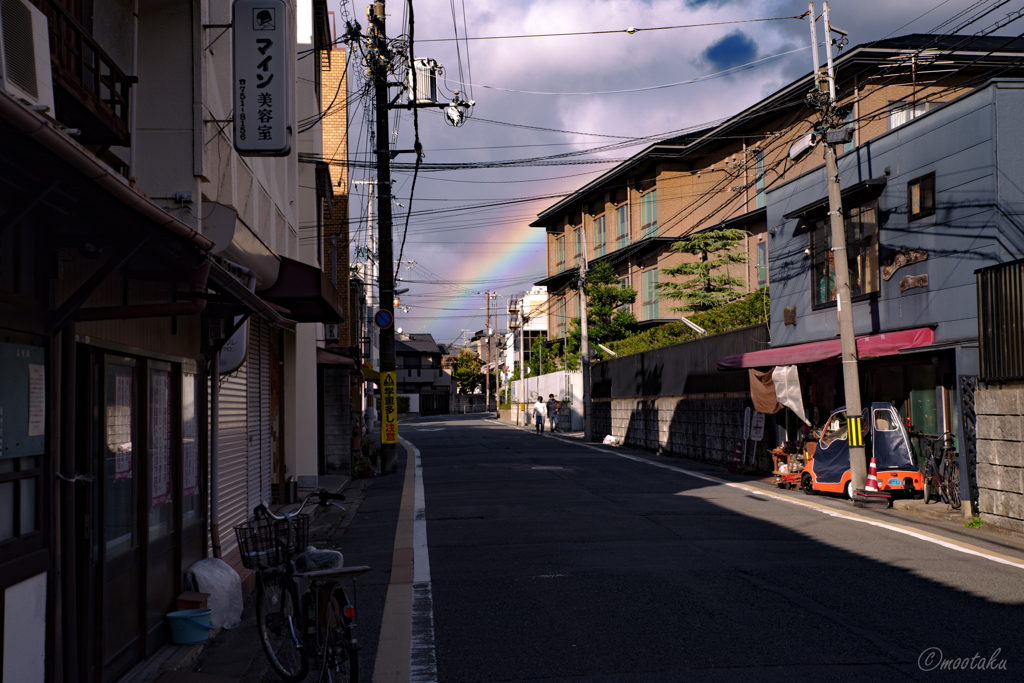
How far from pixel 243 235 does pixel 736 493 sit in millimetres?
10437

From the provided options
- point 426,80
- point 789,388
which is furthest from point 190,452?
point 426,80

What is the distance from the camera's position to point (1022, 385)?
37.0ft

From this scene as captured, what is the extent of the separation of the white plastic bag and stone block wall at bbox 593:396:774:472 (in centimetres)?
1507

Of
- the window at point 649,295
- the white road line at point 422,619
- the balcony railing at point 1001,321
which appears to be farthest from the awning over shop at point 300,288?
the window at point 649,295

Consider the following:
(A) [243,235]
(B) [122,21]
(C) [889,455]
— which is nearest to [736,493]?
(C) [889,455]

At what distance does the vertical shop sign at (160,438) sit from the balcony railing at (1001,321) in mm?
10433

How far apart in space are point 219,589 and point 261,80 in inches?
208

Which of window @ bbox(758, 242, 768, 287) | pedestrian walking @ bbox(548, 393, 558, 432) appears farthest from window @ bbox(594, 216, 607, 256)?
window @ bbox(758, 242, 768, 287)

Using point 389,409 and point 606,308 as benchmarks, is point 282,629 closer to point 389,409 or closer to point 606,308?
point 389,409

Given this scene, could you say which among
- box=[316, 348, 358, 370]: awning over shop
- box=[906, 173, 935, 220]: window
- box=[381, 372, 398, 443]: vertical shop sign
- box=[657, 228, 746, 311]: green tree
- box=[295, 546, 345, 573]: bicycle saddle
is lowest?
box=[295, 546, 345, 573]: bicycle saddle

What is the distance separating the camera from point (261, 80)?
30.2 ft

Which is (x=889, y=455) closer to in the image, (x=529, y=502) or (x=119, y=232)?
(x=529, y=502)

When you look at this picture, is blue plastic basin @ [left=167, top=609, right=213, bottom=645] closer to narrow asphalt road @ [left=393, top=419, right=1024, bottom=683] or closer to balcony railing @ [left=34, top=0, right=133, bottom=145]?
narrow asphalt road @ [left=393, top=419, right=1024, bottom=683]

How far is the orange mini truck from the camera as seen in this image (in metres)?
14.5
